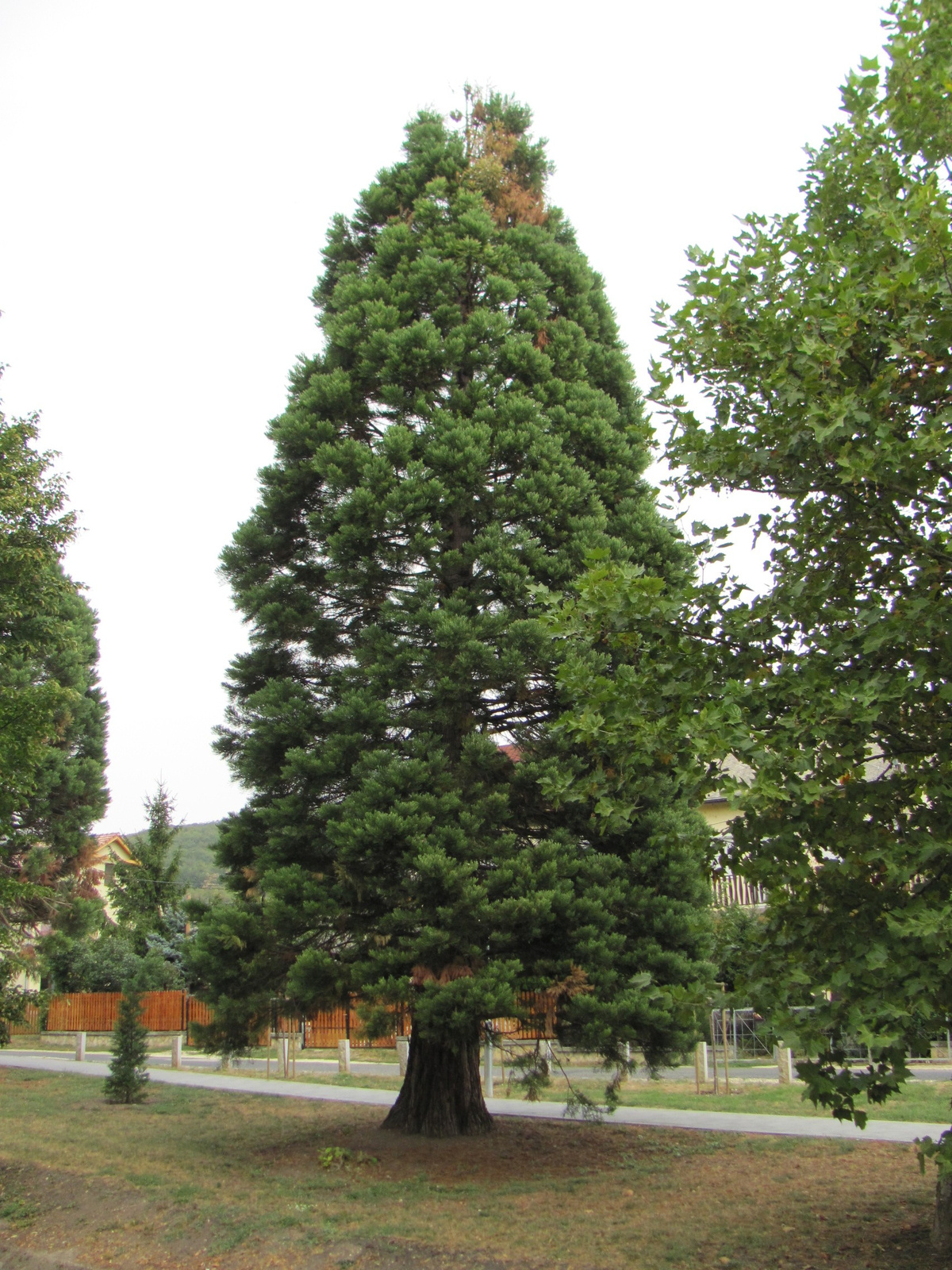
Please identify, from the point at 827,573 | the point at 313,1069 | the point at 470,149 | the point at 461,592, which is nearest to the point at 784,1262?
the point at 827,573

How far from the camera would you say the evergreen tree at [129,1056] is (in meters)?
14.2

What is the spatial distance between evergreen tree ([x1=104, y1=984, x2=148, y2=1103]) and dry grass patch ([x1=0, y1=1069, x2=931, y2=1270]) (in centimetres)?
269

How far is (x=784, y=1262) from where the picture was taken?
19.2 ft

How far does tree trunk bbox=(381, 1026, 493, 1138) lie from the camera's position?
10188 mm

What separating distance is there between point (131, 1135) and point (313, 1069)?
8.75m

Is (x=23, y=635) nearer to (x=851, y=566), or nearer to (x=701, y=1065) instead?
(x=851, y=566)

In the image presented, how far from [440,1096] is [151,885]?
1997 cm

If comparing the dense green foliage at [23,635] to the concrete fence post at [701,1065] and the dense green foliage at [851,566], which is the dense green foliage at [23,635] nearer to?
the dense green foliage at [851,566]

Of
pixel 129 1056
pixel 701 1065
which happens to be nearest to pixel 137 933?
pixel 129 1056

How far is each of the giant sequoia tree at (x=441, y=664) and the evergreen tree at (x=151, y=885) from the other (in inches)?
705

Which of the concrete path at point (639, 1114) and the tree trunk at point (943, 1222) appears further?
the concrete path at point (639, 1114)

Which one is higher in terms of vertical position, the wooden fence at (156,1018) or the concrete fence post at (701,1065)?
the concrete fence post at (701,1065)

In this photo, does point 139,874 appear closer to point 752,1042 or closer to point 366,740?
point 752,1042

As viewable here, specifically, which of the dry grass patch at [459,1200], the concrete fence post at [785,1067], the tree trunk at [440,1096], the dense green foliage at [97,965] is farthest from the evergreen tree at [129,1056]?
the dense green foliage at [97,965]
